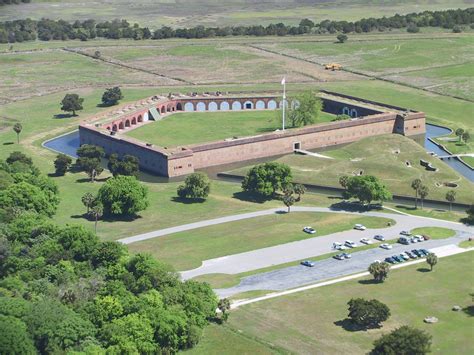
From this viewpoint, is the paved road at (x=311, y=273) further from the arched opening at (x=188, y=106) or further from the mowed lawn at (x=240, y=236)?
the arched opening at (x=188, y=106)

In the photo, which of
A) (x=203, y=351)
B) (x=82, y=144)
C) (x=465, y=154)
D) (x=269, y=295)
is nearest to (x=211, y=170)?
(x=82, y=144)

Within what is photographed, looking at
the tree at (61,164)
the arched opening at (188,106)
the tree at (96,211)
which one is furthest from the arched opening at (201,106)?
the tree at (96,211)

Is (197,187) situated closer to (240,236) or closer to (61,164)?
(240,236)

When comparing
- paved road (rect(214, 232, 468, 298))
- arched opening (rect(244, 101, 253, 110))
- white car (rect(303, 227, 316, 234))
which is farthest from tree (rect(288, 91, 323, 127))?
paved road (rect(214, 232, 468, 298))

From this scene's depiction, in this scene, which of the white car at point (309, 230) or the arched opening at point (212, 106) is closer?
the white car at point (309, 230)

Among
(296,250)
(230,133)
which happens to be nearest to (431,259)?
(296,250)

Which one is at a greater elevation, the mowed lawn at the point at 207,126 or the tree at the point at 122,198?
the tree at the point at 122,198

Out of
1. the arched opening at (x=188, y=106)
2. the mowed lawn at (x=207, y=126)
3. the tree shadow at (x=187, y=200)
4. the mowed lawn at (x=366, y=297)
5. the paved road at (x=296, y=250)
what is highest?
the arched opening at (x=188, y=106)

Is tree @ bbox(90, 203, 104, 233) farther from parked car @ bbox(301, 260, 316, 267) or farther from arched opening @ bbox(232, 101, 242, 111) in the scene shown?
arched opening @ bbox(232, 101, 242, 111)
